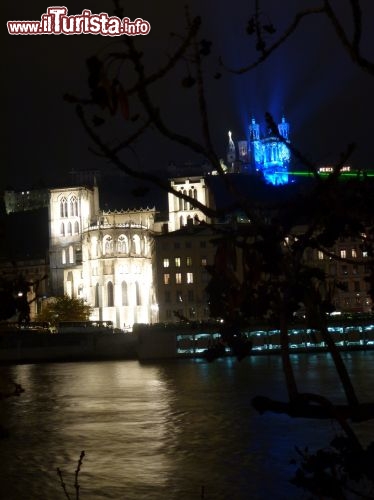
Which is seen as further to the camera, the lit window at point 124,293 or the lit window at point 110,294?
the lit window at point 110,294

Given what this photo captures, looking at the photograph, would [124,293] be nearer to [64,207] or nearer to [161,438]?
[64,207]

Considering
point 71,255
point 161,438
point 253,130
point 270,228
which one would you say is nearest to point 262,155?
point 253,130

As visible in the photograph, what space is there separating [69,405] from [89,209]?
70778 millimetres

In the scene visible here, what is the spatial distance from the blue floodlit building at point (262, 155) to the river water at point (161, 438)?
79.0m

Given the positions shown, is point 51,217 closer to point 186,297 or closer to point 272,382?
point 186,297

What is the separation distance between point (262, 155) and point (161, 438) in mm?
110513

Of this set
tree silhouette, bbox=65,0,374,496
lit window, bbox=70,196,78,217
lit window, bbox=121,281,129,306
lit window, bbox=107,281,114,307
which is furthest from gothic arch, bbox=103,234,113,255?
tree silhouette, bbox=65,0,374,496

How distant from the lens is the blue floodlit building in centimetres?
12319

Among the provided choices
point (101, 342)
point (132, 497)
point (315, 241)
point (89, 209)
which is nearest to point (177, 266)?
point (101, 342)

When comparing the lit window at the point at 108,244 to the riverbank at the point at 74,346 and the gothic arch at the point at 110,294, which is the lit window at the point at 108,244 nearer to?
the gothic arch at the point at 110,294

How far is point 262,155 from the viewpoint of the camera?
13200 centimetres

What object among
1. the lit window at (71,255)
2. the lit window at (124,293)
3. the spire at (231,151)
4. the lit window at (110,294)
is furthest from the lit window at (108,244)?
the spire at (231,151)

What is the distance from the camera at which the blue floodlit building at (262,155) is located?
123188 mm

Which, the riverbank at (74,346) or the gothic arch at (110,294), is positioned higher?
the gothic arch at (110,294)
